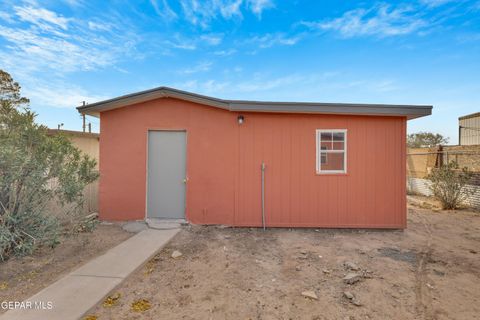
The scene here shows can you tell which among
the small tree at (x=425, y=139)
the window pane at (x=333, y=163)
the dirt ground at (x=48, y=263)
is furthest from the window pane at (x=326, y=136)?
the small tree at (x=425, y=139)

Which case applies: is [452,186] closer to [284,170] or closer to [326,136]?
[326,136]

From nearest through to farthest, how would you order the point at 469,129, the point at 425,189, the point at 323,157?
the point at 323,157 < the point at 425,189 < the point at 469,129

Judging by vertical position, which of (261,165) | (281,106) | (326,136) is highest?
(281,106)

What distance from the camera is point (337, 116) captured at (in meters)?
5.07

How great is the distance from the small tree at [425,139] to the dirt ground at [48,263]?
1157 inches

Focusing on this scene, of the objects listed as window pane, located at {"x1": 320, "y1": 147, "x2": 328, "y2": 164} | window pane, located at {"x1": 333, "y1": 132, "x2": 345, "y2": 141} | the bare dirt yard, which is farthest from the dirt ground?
window pane, located at {"x1": 333, "y1": 132, "x2": 345, "y2": 141}

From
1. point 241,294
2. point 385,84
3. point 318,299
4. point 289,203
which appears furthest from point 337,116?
point 385,84

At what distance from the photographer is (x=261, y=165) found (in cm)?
512

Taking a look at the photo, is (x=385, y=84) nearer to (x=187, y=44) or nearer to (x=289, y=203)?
(x=289, y=203)

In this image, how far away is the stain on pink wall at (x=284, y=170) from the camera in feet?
16.6

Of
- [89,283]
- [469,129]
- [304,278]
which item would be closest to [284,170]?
[304,278]

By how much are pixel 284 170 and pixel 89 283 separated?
3965 millimetres

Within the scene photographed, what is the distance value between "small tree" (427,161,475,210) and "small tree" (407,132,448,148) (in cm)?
2011

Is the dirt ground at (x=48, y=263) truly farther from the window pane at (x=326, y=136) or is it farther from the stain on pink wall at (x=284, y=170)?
the window pane at (x=326, y=136)
